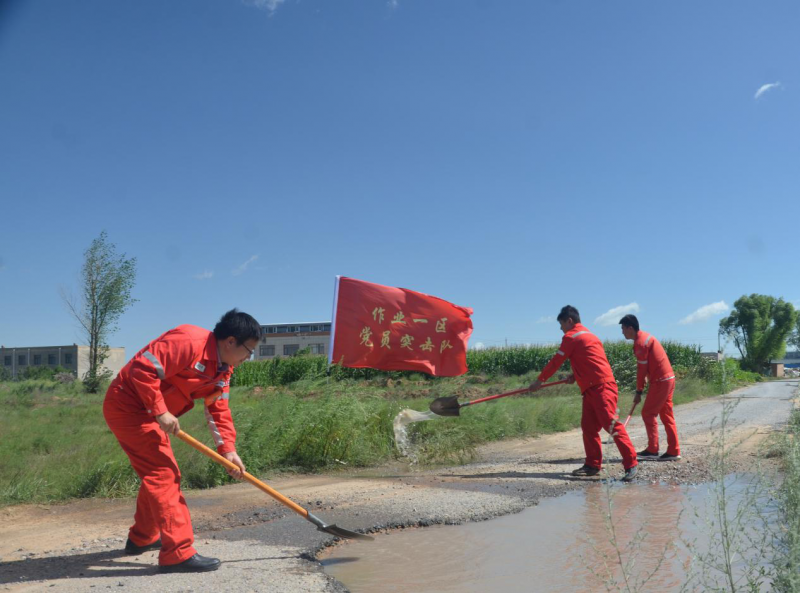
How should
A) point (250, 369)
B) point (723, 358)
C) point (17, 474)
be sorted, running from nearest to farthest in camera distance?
point (723, 358) → point (17, 474) → point (250, 369)

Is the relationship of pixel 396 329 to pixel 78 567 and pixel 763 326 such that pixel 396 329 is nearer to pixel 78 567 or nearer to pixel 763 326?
pixel 78 567

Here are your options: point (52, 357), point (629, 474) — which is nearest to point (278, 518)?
point (629, 474)

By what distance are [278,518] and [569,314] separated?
414 cm

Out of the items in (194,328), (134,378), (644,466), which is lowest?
(644,466)

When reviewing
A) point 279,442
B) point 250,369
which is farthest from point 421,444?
point 250,369

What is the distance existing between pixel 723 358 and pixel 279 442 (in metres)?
5.94

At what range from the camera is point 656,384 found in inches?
325

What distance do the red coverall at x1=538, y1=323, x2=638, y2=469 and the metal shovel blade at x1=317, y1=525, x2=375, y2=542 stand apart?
337 centimetres

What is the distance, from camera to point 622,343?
109ft

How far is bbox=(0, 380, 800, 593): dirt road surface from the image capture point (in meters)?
3.64

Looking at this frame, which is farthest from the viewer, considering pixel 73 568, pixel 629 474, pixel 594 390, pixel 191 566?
pixel 594 390

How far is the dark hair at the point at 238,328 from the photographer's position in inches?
157

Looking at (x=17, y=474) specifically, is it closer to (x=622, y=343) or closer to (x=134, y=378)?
(x=134, y=378)

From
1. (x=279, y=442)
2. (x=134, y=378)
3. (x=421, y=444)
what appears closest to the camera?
(x=134, y=378)
